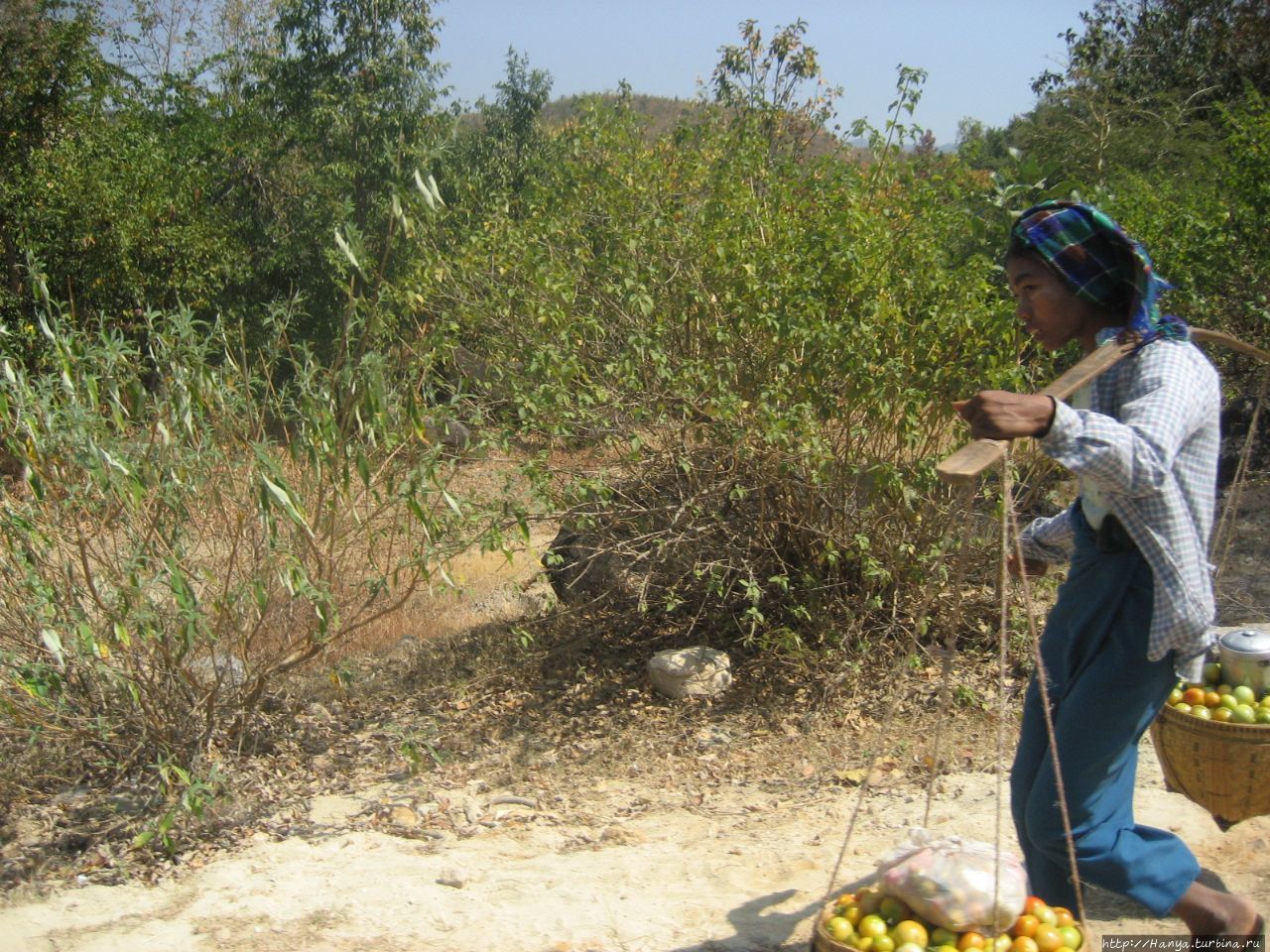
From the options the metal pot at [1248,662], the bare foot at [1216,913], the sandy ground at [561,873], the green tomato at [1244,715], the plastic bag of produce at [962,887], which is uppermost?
the metal pot at [1248,662]

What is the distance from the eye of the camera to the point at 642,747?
460 cm

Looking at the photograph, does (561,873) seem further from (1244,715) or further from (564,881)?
(1244,715)

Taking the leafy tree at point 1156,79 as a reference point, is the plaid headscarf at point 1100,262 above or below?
below

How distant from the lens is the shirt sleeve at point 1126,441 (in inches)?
80.4

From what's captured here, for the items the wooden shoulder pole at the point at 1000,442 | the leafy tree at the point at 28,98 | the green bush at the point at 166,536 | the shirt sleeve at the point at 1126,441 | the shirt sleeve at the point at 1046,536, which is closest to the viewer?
the wooden shoulder pole at the point at 1000,442

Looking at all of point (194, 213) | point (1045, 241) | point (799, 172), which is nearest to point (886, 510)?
point (799, 172)

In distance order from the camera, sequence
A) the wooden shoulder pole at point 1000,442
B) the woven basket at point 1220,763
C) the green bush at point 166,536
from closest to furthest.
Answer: the wooden shoulder pole at point 1000,442 → the woven basket at point 1220,763 → the green bush at point 166,536

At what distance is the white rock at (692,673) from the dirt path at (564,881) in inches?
30.5

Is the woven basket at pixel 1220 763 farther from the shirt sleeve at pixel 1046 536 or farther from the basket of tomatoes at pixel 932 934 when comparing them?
the basket of tomatoes at pixel 932 934

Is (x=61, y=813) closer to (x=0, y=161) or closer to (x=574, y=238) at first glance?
(x=574, y=238)

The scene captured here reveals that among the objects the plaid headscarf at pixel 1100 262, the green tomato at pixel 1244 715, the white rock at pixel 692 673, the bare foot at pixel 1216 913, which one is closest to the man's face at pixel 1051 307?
the plaid headscarf at pixel 1100 262

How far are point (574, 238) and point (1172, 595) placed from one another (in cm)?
385

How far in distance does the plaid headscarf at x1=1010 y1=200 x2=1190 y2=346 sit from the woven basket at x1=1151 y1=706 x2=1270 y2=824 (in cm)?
119

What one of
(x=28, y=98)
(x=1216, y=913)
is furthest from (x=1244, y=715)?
(x=28, y=98)
